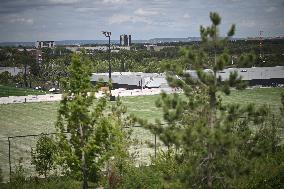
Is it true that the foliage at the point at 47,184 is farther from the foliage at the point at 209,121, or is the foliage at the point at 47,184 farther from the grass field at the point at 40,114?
the foliage at the point at 209,121

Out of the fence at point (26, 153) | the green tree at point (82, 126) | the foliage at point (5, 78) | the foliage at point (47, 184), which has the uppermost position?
the green tree at point (82, 126)

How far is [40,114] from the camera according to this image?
1950 inches

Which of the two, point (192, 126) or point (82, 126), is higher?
point (192, 126)

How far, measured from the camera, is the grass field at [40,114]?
121 ft

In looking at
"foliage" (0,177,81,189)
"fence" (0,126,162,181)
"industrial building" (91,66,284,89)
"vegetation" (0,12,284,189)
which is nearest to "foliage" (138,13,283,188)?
"vegetation" (0,12,284,189)

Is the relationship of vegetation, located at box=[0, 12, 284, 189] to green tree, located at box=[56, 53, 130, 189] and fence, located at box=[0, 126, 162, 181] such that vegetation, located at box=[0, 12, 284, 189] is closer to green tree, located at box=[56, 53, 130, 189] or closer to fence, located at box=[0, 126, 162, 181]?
green tree, located at box=[56, 53, 130, 189]

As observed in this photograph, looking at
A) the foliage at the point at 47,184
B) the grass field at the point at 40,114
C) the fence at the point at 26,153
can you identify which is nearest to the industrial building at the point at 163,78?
the grass field at the point at 40,114

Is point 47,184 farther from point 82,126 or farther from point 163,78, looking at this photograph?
point 163,78

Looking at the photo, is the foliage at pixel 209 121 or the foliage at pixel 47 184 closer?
the foliage at pixel 209 121

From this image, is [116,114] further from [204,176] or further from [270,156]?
[270,156]

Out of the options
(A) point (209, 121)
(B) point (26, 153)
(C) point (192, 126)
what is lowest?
(B) point (26, 153)

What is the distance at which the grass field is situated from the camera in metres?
37.0

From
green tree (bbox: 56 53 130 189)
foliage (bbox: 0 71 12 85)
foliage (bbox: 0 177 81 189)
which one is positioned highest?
green tree (bbox: 56 53 130 189)

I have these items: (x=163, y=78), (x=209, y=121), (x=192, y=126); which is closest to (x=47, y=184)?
(x=192, y=126)
